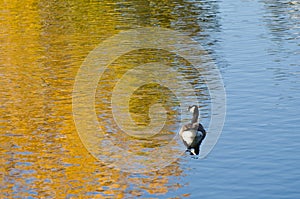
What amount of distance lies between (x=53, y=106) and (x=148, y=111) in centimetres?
467

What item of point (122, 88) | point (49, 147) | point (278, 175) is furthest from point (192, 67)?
point (278, 175)

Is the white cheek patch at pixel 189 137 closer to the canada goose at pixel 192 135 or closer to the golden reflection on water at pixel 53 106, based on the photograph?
the canada goose at pixel 192 135

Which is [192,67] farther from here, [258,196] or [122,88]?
[258,196]

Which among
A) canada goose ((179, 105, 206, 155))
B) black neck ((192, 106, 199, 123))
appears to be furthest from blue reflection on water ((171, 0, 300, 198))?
black neck ((192, 106, 199, 123))

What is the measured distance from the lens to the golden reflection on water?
24719 mm

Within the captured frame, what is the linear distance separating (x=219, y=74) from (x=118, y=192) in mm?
18133

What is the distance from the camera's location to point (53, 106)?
116 ft

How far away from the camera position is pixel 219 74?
4072 cm

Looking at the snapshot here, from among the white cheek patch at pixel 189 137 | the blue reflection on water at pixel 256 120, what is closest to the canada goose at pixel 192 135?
the white cheek patch at pixel 189 137

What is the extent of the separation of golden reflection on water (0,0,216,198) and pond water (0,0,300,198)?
6cm

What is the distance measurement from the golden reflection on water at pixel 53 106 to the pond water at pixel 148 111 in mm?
64

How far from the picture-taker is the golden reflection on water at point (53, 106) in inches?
973

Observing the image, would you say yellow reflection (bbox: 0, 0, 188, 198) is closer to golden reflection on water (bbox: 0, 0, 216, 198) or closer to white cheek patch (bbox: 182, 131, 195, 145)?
golden reflection on water (bbox: 0, 0, 216, 198)

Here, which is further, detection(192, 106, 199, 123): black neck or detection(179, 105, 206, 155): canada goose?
detection(192, 106, 199, 123): black neck
